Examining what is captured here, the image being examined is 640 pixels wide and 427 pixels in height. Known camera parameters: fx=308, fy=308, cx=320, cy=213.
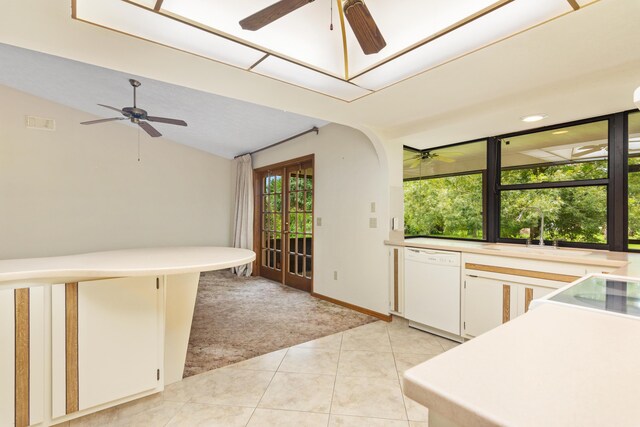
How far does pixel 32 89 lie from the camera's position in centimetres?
425

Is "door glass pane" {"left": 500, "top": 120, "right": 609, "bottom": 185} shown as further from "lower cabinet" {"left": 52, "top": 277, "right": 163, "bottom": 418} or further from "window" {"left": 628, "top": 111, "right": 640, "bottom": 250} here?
"lower cabinet" {"left": 52, "top": 277, "right": 163, "bottom": 418}

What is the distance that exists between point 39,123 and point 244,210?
3.25m

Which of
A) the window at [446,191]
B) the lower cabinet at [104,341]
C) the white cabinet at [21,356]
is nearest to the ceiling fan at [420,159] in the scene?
the window at [446,191]

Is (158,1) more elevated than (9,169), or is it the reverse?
(158,1)

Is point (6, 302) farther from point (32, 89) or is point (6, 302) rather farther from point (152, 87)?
point (32, 89)

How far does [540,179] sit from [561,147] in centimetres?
33

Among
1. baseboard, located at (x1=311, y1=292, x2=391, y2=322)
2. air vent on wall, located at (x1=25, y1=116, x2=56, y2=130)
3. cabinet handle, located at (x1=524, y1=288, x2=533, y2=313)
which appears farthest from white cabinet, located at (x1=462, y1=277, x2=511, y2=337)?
air vent on wall, located at (x1=25, y1=116, x2=56, y2=130)

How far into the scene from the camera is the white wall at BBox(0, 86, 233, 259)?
4.39 metres

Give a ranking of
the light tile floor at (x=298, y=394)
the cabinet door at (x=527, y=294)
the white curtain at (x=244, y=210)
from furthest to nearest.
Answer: the white curtain at (x=244, y=210)
the cabinet door at (x=527, y=294)
the light tile floor at (x=298, y=394)

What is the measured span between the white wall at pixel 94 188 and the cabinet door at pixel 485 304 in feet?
16.4

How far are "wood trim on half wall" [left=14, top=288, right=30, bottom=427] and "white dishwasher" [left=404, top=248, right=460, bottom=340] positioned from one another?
2.91m

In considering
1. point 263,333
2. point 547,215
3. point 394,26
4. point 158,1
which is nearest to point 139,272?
point 158,1

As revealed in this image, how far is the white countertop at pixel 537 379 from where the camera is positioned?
440 mm

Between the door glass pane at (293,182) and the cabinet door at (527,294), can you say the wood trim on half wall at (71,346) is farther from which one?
the door glass pane at (293,182)
